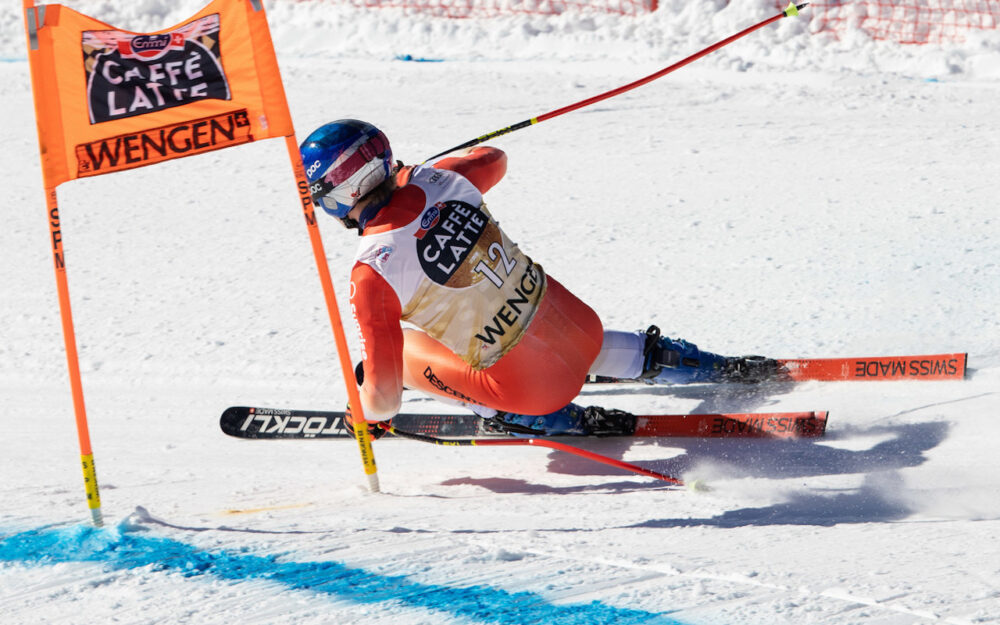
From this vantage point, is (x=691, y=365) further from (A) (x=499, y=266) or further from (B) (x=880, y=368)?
(A) (x=499, y=266)

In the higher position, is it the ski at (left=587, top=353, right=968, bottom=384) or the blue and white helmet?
the blue and white helmet

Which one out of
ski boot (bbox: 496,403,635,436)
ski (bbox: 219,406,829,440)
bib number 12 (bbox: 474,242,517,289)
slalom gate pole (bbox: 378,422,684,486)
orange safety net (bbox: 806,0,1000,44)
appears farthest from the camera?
orange safety net (bbox: 806,0,1000,44)

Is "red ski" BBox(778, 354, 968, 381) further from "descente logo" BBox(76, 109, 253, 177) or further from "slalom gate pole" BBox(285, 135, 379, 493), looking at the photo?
"descente logo" BBox(76, 109, 253, 177)

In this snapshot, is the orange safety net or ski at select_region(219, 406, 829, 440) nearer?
ski at select_region(219, 406, 829, 440)

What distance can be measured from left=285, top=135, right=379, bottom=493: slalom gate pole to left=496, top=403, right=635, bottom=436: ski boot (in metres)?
0.69

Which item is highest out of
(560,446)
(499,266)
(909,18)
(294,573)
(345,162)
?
(909,18)

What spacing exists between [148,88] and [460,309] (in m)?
1.28

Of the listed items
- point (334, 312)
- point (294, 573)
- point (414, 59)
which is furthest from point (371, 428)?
point (414, 59)

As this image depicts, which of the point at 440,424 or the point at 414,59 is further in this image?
the point at 414,59

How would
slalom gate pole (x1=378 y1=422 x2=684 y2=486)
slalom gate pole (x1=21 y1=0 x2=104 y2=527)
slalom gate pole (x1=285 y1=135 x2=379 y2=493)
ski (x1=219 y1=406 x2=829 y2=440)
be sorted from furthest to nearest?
ski (x1=219 y1=406 x2=829 y2=440)
slalom gate pole (x1=378 y1=422 x2=684 y2=486)
slalom gate pole (x1=285 y1=135 x2=379 y2=493)
slalom gate pole (x1=21 y1=0 x2=104 y2=527)

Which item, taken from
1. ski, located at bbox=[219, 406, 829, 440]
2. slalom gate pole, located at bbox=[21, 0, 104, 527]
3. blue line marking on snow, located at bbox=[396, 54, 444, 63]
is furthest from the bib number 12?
blue line marking on snow, located at bbox=[396, 54, 444, 63]

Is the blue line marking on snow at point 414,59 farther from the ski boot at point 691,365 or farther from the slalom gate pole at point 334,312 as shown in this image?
the slalom gate pole at point 334,312

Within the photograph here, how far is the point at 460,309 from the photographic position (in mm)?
3658

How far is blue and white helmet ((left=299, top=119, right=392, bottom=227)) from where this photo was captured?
3541 millimetres
